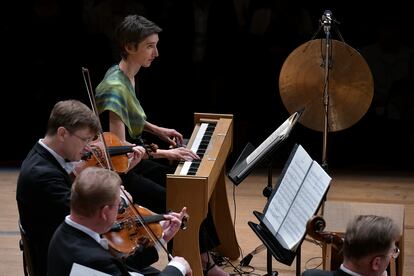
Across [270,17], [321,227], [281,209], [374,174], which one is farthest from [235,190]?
[321,227]

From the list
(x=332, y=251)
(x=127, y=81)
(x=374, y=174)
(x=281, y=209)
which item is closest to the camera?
(x=281, y=209)

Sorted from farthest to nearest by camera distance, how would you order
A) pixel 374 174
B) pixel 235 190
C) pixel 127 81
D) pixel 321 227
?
pixel 374 174 < pixel 235 190 < pixel 127 81 < pixel 321 227

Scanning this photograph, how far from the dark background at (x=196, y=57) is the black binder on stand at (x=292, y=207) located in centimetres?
343

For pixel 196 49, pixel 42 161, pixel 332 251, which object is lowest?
pixel 332 251

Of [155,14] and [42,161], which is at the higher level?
[155,14]

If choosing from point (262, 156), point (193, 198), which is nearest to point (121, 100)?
point (193, 198)

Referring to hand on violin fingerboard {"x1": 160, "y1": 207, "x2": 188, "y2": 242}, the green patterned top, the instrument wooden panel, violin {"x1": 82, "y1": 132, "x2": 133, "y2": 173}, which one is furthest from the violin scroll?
the green patterned top

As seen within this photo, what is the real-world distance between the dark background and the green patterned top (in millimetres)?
2688

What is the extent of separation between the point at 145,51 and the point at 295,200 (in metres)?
1.39

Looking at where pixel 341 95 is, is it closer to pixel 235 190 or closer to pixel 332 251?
pixel 332 251

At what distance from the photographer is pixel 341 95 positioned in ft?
17.7

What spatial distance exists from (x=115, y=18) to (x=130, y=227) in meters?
4.31

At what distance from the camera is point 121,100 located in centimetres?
485

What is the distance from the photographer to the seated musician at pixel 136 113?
4773mm
